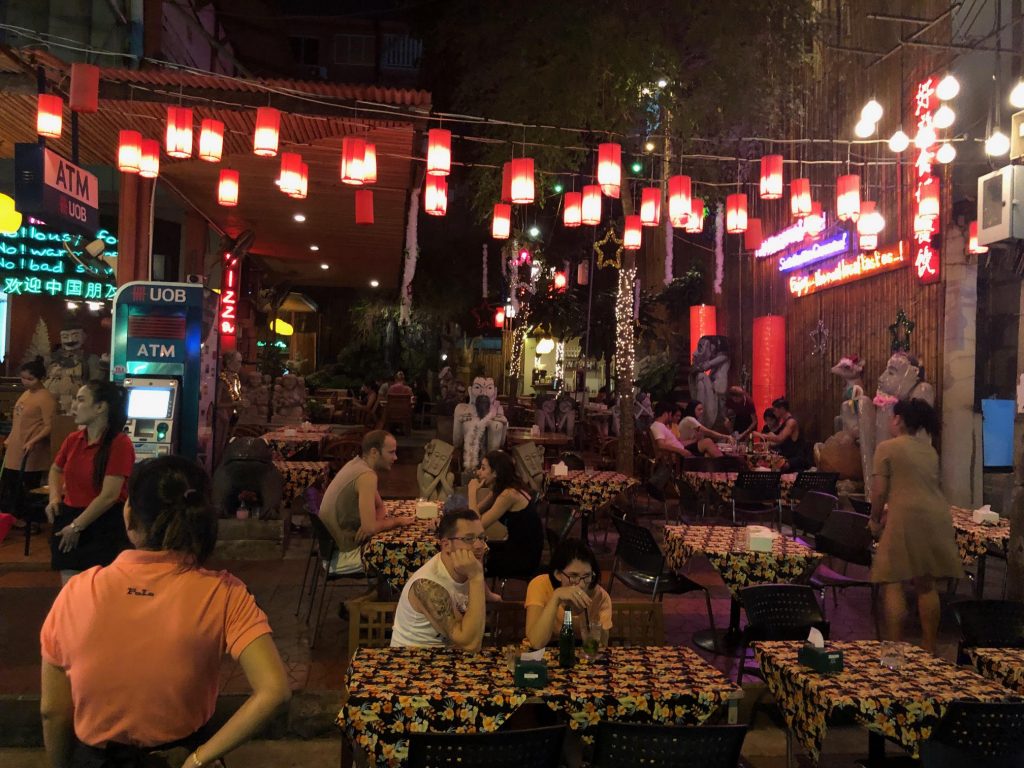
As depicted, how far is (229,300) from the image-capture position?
13875mm

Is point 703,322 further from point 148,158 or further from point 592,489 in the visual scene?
point 148,158

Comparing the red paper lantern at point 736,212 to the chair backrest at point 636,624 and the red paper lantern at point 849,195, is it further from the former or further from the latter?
the chair backrest at point 636,624

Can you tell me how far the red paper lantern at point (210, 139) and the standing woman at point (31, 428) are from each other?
→ 2.60 metres

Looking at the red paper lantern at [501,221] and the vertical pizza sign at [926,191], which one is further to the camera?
the red paper lantern at [501,221]

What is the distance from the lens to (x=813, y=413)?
44.2 feet

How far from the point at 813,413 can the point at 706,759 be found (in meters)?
11.7

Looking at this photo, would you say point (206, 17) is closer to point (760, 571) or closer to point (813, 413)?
point (813, 413)

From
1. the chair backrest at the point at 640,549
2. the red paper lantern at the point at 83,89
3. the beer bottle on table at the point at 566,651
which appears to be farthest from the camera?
the red paper lantern at the point at 83,89

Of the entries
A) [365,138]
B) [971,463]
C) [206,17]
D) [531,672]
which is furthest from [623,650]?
[206,17]

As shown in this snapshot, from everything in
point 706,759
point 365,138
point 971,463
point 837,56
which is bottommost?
point 706,759

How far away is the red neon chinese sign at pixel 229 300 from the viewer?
541 inches

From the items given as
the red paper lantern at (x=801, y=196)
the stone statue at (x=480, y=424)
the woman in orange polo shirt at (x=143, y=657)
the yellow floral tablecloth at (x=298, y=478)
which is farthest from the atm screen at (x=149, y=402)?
the red paper lantern at (x=801, y=196)

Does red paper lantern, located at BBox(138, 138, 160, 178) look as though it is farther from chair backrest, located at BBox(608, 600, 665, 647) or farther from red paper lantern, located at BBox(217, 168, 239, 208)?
chair backrest, located at BBox(608, 600, 665, 647)

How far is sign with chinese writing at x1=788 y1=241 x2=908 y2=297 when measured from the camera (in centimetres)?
1115
